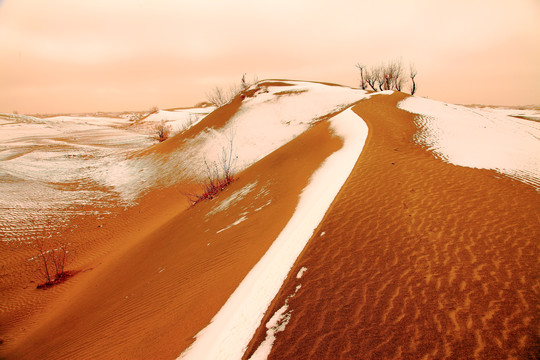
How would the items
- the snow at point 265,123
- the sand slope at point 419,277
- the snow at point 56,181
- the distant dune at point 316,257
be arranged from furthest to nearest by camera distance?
the snow at point 265,123 < the snow at point 56,181 < the distant dune at point 316,257 < the sand slope at point 419,277

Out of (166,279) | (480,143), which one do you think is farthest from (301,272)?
(480,143)

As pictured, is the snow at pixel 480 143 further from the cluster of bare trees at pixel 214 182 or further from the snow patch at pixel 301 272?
the cluster of bare trees at pixel 214 182

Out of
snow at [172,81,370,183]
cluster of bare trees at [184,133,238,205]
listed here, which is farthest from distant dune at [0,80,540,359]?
snow at [172,81,370,183]

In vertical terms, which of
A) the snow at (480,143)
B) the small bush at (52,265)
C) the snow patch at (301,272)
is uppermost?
the snow at (480,143)

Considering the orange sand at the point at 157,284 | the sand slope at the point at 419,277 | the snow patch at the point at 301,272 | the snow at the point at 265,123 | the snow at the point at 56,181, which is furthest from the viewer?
the snow at the point at 265,123

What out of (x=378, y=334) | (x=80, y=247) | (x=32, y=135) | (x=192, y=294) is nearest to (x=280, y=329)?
(x=378, y=334)

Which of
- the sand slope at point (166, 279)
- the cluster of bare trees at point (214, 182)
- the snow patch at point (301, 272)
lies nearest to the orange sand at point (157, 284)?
the sand slope at point (166, 279)

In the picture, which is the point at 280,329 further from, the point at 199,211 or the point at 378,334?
the point at 199,211

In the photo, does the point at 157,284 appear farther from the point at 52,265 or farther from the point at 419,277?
the point at 52,265
